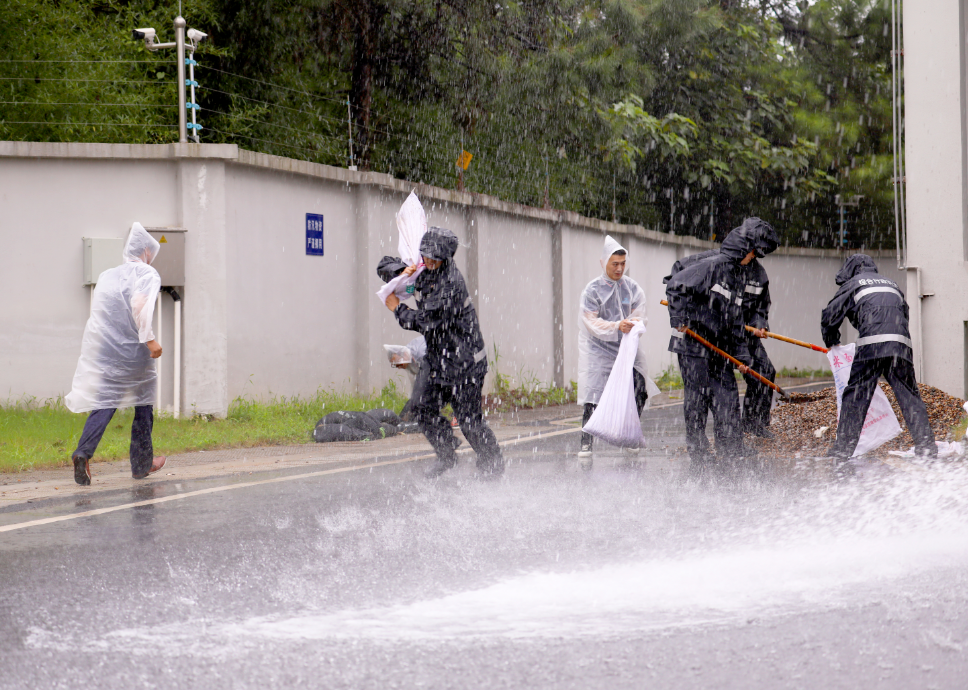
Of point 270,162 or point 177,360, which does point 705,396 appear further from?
point 270,162

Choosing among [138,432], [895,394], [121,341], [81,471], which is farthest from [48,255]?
[895,394]

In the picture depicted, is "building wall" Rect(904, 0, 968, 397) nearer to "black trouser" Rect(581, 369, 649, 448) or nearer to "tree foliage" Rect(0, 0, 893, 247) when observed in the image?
"black trouser" Rect(581, 369, 649, 448)

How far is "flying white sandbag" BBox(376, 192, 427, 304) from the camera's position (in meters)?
7.36

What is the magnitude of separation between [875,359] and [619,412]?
182cm

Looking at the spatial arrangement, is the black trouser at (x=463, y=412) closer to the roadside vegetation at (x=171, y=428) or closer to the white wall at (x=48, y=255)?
the roadside vegetation at (x=171, y=428)

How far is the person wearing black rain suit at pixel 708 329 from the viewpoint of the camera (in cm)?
788

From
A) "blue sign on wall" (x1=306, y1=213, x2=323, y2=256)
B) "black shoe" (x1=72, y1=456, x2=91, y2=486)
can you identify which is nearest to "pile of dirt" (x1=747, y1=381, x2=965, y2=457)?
"black shoe" (x1=72, y1=456, x2=91, y2=486)

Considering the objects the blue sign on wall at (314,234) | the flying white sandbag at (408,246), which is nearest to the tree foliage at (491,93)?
the blue sign on wall at (314,234)

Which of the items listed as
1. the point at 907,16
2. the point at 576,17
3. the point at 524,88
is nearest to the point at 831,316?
the point at 907,16

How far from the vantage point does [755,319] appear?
9023 millimetres

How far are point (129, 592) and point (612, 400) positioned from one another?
4.58 m

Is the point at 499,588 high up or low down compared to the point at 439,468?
down

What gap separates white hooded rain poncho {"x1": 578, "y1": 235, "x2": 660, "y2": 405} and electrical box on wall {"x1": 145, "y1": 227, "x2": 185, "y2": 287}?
14.1 ft

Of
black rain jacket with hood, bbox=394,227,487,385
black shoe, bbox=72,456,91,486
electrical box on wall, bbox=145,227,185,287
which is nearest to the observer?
black rain jacket with hood, bbox=394,227,487,385
